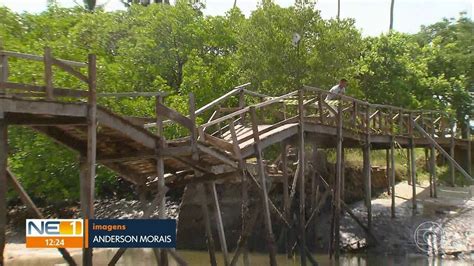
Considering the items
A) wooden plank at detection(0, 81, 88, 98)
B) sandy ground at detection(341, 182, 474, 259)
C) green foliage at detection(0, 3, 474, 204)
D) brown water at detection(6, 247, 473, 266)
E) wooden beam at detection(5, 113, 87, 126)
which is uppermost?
green foliage at detection(0, 3, 474, 204)

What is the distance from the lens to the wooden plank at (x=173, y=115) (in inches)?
433

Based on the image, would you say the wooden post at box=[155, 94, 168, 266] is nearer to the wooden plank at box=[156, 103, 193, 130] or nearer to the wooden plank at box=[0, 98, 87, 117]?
the wooden plank at box=[156, 103, 193, 130]

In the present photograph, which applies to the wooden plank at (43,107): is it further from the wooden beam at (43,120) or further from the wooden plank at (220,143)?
the wooden plank at (220,143)

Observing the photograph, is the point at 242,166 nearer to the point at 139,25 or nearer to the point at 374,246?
the point at 374,246

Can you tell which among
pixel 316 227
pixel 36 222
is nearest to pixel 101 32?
pixel 316 227

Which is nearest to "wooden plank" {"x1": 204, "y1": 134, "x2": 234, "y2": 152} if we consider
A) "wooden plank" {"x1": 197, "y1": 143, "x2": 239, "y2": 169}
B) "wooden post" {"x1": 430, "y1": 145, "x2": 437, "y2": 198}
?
"wooden plank" {"x1": 197, "y1": 143, "x2": 239, "y2": 169}

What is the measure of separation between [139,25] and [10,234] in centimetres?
1355

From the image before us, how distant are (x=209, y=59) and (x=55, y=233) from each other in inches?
774

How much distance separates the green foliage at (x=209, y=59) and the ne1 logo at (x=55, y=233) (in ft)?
35.6

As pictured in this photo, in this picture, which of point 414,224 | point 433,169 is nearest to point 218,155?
point 414,224

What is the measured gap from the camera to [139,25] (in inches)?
1287

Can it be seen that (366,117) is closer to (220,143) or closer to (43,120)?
(220,143)

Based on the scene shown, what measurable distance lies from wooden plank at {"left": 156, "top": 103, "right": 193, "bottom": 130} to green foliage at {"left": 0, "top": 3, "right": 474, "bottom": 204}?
998 cm

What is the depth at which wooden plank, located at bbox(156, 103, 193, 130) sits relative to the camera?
11008 mm
